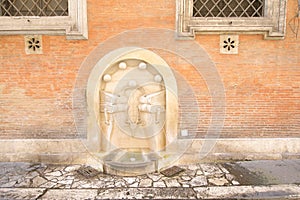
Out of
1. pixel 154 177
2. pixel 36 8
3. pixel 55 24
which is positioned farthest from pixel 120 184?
pixel 36 8

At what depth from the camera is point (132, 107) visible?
17.3 feet

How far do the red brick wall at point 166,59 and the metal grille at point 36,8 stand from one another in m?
0.62

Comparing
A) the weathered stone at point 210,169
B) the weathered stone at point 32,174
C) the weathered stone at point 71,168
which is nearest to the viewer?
the weathered stone at point 32,174

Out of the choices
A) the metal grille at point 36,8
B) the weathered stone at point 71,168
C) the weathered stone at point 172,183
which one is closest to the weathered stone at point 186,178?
the weathered stone at point 172,183

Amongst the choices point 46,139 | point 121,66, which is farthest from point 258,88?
point 46,139

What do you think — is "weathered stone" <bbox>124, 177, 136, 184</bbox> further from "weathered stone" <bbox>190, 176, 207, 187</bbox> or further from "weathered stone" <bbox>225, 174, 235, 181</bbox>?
"weathered stone" <bbox>225, 174, 235, 181</bbox>

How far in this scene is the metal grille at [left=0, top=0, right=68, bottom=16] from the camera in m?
5.11

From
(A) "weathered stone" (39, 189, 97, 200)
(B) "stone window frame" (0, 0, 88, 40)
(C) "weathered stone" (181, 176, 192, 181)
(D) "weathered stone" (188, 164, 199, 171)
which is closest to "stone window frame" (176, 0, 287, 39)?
(B) "stone window frame" (0, 0, 88, 40)

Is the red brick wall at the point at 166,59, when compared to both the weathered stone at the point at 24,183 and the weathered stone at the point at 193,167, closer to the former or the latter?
the weathered stone at the point at 193,167

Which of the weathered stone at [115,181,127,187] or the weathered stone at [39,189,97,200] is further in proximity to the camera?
the weathered stone at [115,181,127,187]

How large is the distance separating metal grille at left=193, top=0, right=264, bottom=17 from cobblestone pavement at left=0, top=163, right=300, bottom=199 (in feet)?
11.1

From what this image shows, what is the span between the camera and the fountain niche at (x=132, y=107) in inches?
197

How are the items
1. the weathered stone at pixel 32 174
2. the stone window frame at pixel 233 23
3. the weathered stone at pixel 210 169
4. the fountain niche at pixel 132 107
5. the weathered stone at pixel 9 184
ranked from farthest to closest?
the fountain niche at pixel 132 107 → the stone window frame at pixel 233 23 → the weathered stone at pixel 210 169 → the weathered stone at pixel 32 174 → the weathered stone at pixel 9 184

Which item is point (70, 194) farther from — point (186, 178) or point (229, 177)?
point (229, 177)
